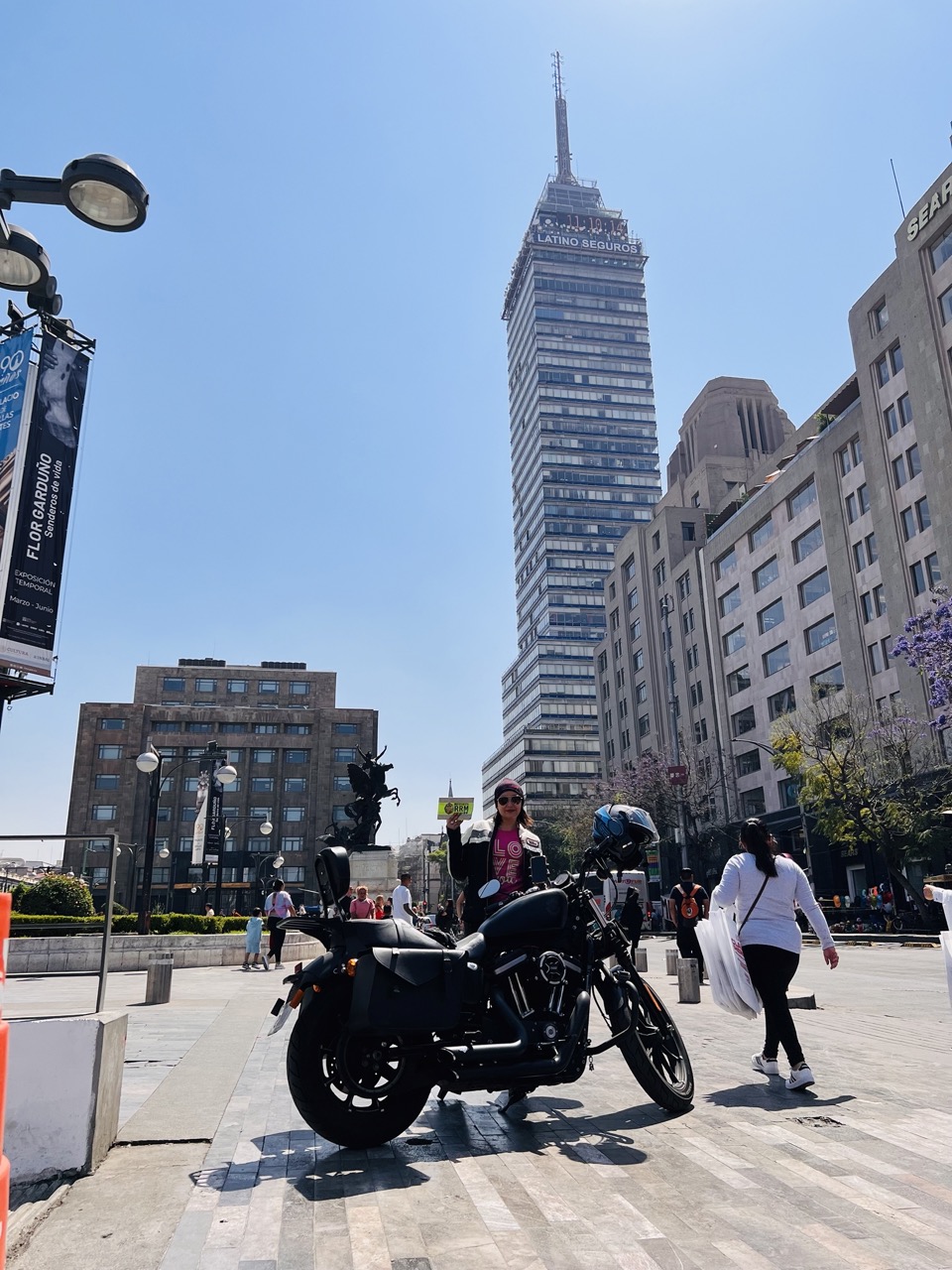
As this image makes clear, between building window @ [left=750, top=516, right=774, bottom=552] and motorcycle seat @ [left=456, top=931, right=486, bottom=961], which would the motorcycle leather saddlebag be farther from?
building window @ [left=750, top=516, right=774, bottom=552]

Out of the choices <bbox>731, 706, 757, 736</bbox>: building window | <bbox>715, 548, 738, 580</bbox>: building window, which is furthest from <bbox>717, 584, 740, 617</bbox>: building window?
<bbox>731, 706, 757, 736</bbox>: building window

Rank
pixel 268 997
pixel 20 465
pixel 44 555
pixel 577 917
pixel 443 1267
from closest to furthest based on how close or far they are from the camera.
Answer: pixel 443 1267
pixel 577 917
pixel 268 997
pixel 20 465
pixel 44 555

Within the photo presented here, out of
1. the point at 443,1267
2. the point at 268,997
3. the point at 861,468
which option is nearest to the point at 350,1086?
the point at 443,1267

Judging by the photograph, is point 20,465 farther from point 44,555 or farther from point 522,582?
point 522,582

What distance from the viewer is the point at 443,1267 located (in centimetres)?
285

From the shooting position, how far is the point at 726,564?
57781 millimetres

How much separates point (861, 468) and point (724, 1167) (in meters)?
43.4

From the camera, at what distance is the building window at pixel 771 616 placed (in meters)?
50.3

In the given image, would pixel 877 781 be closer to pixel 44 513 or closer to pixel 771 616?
pixel 771 616

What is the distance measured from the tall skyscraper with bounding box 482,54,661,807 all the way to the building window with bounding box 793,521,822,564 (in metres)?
76.0

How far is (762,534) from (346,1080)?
172 ft

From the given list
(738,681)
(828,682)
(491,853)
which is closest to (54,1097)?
(491,853)

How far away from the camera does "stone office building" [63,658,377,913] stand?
250 ft

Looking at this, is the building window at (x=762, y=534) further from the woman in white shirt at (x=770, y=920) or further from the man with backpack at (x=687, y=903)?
the woman in white shirt at (x=770, y=920)
